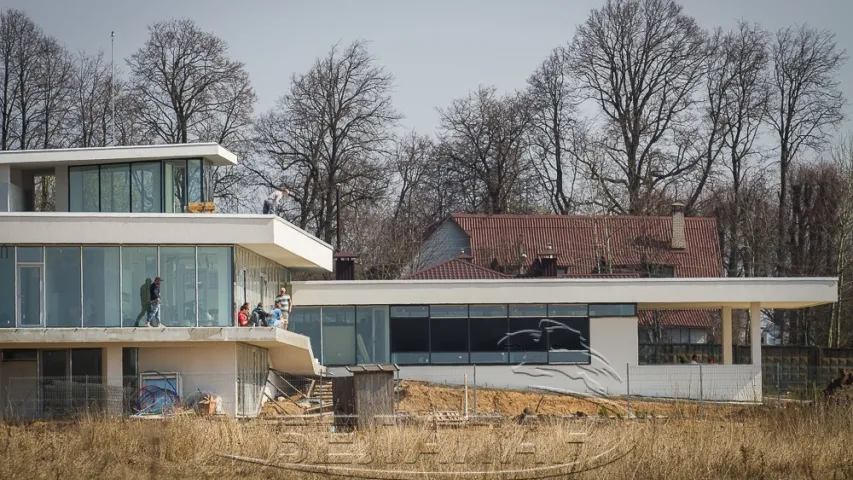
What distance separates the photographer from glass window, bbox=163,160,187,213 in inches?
1495

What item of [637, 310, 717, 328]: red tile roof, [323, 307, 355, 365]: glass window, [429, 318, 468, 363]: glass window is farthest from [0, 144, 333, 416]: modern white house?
[637, 310, 717, 328]: red tile roof

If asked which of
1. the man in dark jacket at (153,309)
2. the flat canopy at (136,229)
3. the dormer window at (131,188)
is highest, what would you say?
the dormer window at (131,188)

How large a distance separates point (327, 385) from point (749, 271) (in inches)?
1085

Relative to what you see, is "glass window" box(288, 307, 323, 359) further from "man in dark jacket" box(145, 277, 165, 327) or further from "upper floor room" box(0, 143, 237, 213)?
"man in dark jacket" box(145, 277, 165, 327)

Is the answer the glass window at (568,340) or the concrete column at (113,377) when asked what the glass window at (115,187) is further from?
the glass window at (568,340)

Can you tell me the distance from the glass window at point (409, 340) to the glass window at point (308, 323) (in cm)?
237

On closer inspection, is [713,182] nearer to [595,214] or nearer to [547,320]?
[595,214]

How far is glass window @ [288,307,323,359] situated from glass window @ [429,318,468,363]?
3587 mm

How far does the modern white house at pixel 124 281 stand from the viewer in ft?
117

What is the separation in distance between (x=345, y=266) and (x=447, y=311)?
15.5 feet

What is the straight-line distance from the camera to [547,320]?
4609cm

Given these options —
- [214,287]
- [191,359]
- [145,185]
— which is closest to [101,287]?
[214,287]

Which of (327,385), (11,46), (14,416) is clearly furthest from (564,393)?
(11,46)

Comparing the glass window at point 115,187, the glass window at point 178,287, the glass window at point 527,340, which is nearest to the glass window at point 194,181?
the glass window at point 115,187
